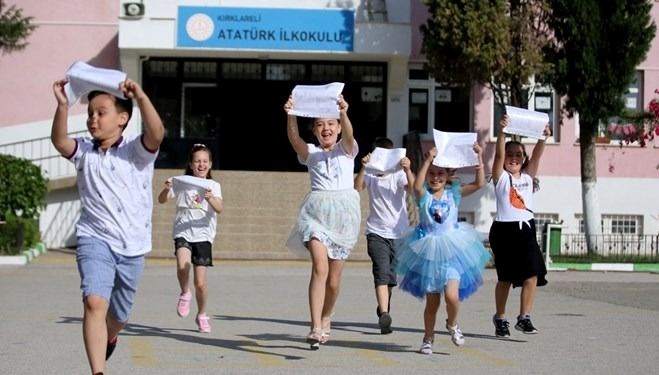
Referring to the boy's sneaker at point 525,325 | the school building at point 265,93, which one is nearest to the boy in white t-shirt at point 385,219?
the boy's sneaker at point 525,325

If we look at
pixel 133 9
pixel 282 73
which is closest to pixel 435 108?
pixel 282 73

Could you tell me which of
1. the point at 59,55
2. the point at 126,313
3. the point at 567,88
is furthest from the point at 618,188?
the point at 126,313

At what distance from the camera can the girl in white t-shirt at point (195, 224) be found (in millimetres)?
12000

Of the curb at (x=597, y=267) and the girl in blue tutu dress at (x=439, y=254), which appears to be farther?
the curb at (x=597, y=267)

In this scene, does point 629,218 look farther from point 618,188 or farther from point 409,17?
point 409,17

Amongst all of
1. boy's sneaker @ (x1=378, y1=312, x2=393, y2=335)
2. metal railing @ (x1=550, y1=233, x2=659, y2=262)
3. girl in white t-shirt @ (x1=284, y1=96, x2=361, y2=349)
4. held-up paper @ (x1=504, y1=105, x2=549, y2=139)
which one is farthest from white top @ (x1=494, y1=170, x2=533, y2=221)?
metal railing @ (x1=550, y1=233, x2=659, y2=262)

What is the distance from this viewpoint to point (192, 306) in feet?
47.6

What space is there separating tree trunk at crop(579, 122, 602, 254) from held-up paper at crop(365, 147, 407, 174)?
43.6 ft

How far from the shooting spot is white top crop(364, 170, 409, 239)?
12.3 metres

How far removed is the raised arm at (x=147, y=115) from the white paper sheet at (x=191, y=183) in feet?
14.2

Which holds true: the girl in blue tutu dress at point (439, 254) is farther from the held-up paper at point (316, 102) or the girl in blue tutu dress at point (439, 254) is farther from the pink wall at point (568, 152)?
the pink wall at point (568, 152)

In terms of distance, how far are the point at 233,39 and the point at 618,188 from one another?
9057mm

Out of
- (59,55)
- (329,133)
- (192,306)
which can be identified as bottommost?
(192,306)

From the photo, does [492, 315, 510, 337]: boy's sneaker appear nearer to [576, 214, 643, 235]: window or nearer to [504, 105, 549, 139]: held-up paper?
[504, 105, 549, 139]: held-up paper
